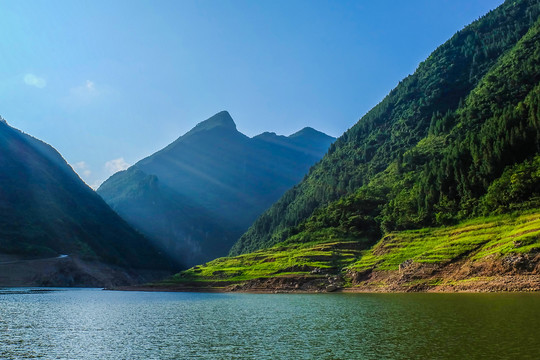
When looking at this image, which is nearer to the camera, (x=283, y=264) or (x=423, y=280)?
(x=423, y=280)

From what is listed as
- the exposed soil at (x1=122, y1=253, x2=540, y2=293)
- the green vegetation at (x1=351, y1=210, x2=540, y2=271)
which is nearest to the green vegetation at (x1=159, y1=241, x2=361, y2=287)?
the exposed soil at (x1=122, y1=253, x2=540, y2=293)

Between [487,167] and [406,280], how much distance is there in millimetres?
55947

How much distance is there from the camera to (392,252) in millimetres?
119812

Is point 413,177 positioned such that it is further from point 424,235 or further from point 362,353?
point 362,353

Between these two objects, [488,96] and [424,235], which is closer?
[424,235]

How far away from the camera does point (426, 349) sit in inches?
1186

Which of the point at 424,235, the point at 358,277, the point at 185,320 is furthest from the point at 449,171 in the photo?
the point at 185,320

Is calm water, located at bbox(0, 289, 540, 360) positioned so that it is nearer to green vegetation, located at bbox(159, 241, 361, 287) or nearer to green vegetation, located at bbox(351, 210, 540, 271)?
green vegetation, located at bbox(351, 210, 540, 271)

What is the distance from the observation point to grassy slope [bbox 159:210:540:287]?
87750 mm

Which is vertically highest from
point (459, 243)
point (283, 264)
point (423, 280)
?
point (459, 243)

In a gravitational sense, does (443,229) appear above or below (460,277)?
above

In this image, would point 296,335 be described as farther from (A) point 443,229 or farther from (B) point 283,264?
(B) point 283,264

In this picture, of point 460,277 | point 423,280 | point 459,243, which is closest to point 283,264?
point 423,280

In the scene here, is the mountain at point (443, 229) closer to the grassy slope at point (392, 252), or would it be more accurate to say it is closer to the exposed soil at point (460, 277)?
the exposed soil at point (460, 277)
